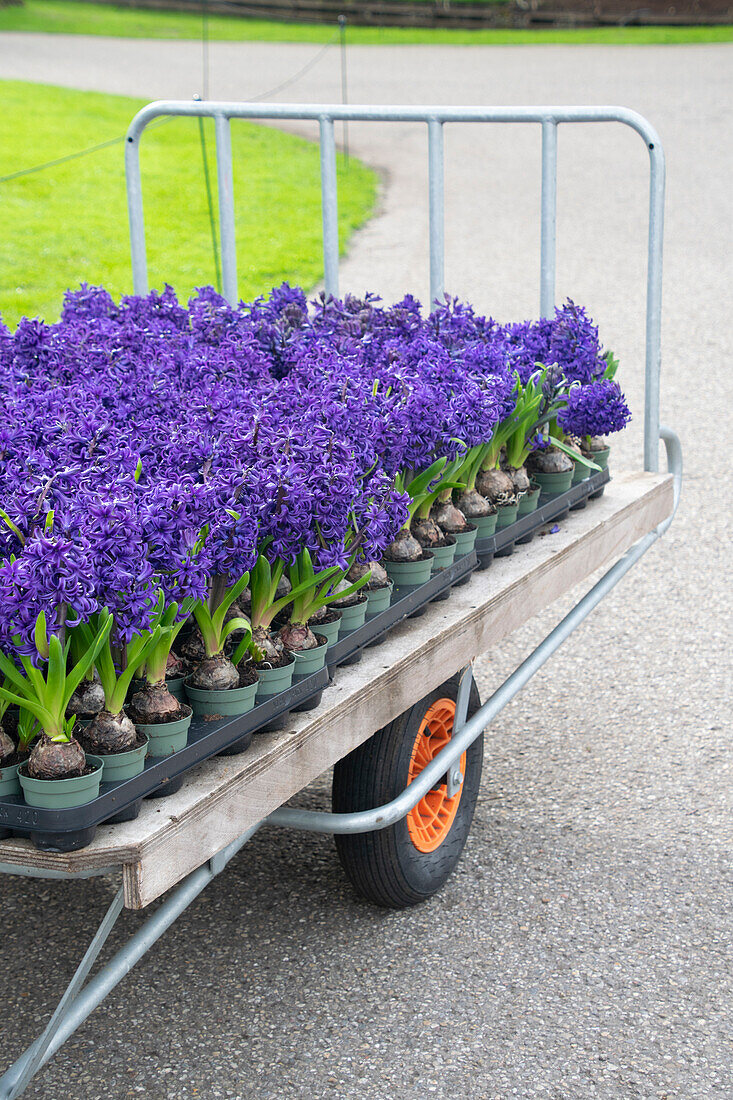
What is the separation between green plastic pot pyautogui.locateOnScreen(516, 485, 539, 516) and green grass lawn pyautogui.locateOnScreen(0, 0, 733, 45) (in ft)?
68.7

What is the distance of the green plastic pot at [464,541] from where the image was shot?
2.58 meters

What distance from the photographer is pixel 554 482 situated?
302 centimetres

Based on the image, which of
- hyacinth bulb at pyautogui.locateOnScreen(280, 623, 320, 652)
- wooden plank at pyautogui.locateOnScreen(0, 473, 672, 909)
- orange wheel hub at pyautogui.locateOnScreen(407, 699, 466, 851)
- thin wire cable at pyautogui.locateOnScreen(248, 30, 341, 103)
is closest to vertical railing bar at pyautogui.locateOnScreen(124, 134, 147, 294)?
wooden plank at pyautogui.locateOnScreen(0, 473, 672, 909)

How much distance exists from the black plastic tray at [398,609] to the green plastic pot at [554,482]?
51 cm

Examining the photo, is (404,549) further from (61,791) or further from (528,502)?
(61,791)

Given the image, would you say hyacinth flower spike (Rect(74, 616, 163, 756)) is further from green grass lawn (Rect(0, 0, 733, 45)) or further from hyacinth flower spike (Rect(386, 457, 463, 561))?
green grass lawn (Rect(0, 0, 733, 45))

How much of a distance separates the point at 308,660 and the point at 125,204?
31.8ft

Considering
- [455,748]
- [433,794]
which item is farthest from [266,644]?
[433,794]

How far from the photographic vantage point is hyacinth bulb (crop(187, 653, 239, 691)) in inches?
76.1

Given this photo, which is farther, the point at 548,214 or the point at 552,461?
the point at 548,214

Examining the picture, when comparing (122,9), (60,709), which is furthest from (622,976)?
(122,9)

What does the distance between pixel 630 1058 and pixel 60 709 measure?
141 cm

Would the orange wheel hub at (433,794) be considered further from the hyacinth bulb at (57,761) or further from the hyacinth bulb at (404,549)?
the hyacinth bulb at (57,761)

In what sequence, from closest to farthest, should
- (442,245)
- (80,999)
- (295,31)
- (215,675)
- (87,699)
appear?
(80,999)
(87,699)
(215,675)
(442,245)
(295,31)
